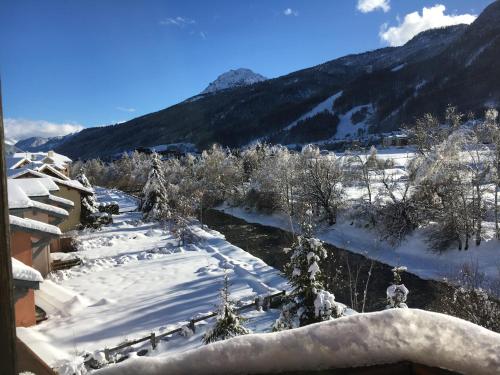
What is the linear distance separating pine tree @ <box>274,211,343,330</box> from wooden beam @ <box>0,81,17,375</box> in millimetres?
9554

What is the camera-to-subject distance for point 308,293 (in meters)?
10.4

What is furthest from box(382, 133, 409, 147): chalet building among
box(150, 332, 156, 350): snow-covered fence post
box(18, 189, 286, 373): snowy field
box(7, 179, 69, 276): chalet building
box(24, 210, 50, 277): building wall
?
box(150, 332, 156, 350): snow-covered fence post

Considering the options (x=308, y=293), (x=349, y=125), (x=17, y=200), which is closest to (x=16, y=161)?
(x=17, y=200)

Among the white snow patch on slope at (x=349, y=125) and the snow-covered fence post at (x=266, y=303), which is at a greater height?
the white snow patch on slope at (x=349, y=125)

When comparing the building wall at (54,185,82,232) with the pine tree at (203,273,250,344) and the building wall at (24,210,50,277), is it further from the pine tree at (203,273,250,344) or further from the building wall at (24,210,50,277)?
the pine tree at (203,273,250,344)

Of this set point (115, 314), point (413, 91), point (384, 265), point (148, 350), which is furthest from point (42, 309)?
point (413, 91)

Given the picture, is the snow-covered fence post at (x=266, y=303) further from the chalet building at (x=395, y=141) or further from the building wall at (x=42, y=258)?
the chalet building at (x=395, y=141)

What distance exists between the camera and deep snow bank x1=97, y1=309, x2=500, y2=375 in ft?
3.95

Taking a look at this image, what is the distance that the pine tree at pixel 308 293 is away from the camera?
33.1 feet

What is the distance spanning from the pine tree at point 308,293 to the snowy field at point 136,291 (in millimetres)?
3299

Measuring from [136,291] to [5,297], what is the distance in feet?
56.6

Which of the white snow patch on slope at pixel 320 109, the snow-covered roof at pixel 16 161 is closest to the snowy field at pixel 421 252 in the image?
the snow-covered roof at pixel 16 161

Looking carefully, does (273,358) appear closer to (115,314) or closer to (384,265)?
(115,314)

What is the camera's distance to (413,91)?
13788cm
